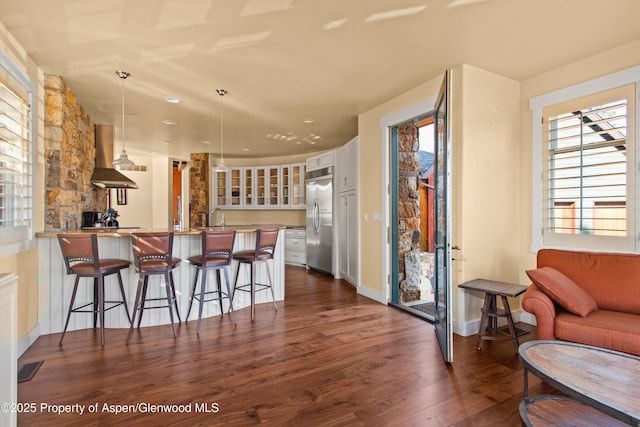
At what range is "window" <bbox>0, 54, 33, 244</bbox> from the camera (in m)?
2.57

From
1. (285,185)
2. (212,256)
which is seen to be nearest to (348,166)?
(285,185)

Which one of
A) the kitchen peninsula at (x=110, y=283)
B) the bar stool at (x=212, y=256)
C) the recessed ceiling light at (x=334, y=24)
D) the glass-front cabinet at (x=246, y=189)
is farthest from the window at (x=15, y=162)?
the glass-front cabinet at (x=246, y=189)

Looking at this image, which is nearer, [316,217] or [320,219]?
[320,219]

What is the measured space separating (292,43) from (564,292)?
297 cm

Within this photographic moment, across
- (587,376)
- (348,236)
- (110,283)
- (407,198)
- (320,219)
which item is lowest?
(587,376)

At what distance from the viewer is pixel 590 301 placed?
2594 millimetres

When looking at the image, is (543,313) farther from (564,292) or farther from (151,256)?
(151,256)

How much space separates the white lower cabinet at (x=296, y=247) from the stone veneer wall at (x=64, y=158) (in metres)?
3.91

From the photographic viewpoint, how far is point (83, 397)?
214 centimetres

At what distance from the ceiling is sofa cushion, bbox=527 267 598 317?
6.43 feet

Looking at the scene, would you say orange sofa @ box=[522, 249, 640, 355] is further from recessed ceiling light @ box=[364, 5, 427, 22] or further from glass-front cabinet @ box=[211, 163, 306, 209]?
glass-front cabinet @ box=[211, 163, 306, 209]

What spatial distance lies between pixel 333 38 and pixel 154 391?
297 centimetres

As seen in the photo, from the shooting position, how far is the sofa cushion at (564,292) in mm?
2463

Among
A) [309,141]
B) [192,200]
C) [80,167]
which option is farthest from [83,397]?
[192,200]
